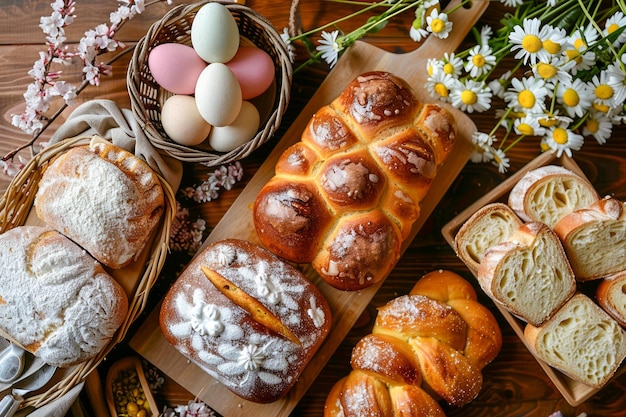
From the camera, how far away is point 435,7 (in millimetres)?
1938

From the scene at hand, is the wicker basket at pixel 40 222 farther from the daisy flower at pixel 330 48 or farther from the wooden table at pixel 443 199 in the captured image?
the daisy flower at pixel 330 48

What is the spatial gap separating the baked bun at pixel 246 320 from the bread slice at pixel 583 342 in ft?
2.41

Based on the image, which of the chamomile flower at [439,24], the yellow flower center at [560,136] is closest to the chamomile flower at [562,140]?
the yellow flower center at [560,136]

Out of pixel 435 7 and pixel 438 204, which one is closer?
pixel 435 7

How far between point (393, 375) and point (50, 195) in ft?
3.86

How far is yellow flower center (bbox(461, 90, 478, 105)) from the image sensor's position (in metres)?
1.85

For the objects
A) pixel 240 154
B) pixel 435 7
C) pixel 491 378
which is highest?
pixel 435 7

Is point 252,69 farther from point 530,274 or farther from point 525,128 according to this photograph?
point 530,274

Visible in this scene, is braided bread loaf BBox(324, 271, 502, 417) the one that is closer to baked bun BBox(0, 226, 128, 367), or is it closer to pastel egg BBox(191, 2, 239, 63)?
baked bun BBox(0, 226, 128, 367)

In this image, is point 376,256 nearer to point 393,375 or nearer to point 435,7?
point 393,375

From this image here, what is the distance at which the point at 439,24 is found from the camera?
1.88 m

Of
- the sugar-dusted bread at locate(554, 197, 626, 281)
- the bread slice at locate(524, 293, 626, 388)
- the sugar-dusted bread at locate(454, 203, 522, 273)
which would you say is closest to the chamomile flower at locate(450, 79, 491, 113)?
the sugar-dusted bread at locate(454, 203, 522, 273)

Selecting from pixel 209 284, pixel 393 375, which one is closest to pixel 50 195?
pixel 209 284

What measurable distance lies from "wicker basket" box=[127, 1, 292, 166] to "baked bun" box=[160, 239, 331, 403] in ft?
1.01
